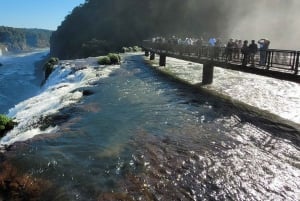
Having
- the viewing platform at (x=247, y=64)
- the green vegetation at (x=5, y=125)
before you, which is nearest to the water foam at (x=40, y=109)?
the green vegetation at (x=5, y=125)

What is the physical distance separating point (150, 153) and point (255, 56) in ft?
38.3

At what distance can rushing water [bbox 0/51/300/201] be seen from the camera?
9844 mm

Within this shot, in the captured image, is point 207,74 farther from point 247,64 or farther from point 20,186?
point 20,186

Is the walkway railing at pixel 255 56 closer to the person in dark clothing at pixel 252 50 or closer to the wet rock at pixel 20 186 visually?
the person in dark clothing at pixel 252 50

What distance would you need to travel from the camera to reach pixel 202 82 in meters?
28.3

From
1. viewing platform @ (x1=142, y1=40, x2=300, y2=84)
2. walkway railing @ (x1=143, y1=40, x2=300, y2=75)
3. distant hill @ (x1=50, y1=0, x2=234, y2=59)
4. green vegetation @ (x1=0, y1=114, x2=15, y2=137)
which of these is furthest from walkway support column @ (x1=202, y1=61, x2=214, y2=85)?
distant hill @ (x1=50, y1=0, x2=234, y2=59)

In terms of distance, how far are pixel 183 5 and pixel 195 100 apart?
92239 mm

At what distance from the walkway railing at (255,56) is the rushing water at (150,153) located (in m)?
2.96

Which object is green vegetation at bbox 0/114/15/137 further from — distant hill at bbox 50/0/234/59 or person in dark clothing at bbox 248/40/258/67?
distant hill at bbox 50/0/234/59

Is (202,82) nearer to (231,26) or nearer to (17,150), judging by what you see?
(17,150)

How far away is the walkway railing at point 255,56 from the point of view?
18484mm

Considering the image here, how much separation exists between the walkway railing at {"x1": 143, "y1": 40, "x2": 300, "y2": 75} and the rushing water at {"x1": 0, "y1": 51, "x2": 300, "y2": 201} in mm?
2956

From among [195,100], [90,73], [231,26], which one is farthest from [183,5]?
[195,100]

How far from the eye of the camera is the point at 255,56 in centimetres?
2141
